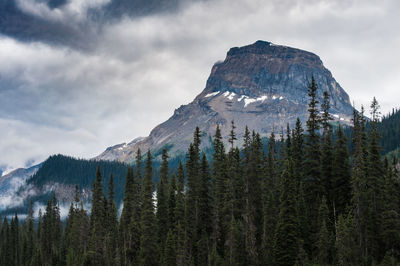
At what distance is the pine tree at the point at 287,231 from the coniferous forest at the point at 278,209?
117mm

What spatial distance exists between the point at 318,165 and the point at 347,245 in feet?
49.8

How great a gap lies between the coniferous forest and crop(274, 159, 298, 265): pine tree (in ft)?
0.38

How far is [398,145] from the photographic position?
197 meters

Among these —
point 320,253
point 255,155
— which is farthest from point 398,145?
point 320,253

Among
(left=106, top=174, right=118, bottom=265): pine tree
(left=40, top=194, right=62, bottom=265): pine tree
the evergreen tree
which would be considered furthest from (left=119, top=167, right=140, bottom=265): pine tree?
(left=40, top=194, right=62, bottom=265): pine tree

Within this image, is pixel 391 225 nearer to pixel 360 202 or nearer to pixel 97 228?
pixel 360 202

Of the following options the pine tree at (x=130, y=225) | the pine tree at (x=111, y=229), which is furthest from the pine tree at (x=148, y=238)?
the pine tree at (x=111, y=229)

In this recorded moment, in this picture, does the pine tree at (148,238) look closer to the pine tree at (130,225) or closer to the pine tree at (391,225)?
the pine tree at (130,225)

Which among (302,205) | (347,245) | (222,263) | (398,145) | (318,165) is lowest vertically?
(222,263)

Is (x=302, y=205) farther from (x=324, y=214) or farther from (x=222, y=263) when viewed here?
(x=222, y=263)

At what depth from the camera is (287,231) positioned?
49.6 meters

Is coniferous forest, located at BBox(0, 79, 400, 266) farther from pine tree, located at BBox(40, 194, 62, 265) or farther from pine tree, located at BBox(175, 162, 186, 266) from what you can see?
pine tree, located at BBox(40, 194, 62, 265)

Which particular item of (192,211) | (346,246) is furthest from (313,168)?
(192,211)

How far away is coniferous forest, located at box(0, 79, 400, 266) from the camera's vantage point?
163 feet
